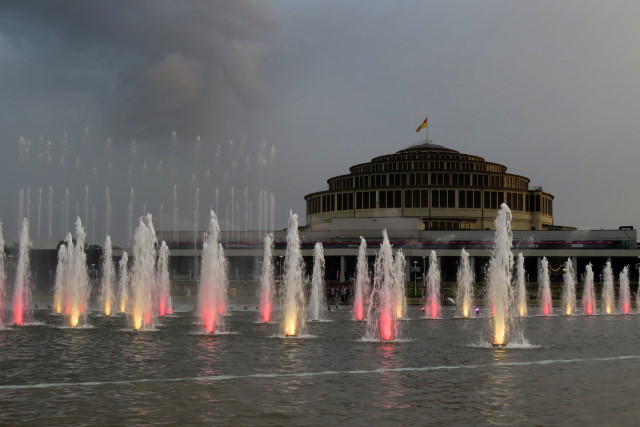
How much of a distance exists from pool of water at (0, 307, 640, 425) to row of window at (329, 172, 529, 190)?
96481 millimetres

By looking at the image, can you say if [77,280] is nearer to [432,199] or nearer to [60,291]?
[60,291]

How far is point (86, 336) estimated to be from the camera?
2888 centimetres

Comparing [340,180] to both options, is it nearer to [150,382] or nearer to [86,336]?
[86,336]

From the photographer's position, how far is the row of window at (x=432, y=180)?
126 meters

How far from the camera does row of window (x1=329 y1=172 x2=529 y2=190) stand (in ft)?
413

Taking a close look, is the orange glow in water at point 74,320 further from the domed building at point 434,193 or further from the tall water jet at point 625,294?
the domed building at point 434,193

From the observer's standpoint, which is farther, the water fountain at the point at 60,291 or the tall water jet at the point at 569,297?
the tall water jet at the point at 569,297

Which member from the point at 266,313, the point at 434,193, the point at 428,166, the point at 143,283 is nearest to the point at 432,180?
the point at 434,193

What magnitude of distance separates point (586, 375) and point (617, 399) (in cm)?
343

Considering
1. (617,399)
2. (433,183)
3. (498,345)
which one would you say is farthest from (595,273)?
(617,399)

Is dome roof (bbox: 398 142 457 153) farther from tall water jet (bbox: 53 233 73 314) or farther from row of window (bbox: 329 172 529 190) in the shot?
tall water jet (bbox: 53 233 73 314)

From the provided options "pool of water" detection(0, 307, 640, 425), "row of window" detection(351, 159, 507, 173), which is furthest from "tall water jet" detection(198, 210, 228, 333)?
"row of window" detection(351, 159, 507, 173)

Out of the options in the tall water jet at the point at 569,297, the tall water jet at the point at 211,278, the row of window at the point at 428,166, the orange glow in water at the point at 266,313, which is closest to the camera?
the tall water jet at the point at 211,278

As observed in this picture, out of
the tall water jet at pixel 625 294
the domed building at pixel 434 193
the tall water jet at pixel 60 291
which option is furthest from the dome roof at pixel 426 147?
the tall water jet at pixel 60 291
